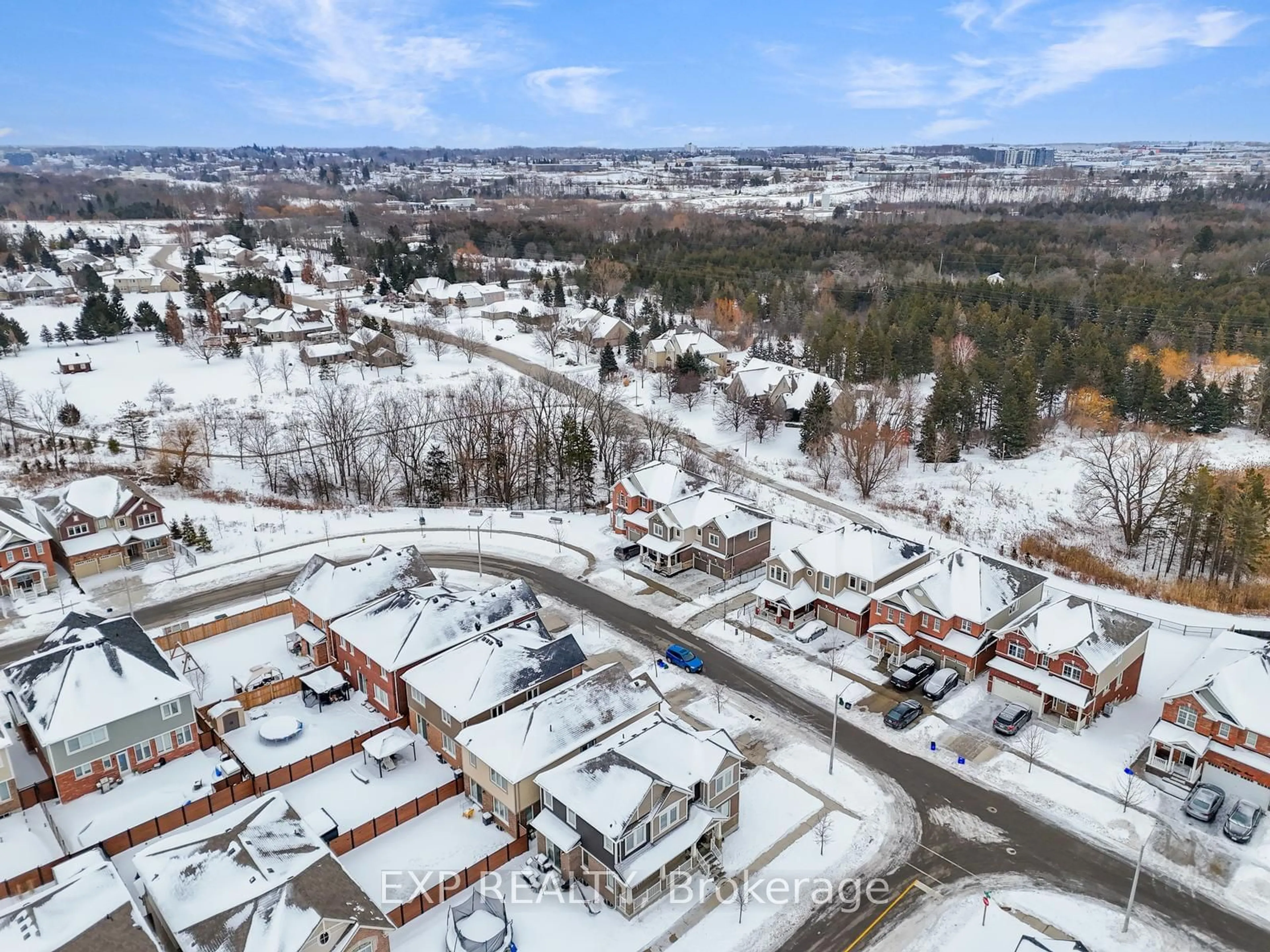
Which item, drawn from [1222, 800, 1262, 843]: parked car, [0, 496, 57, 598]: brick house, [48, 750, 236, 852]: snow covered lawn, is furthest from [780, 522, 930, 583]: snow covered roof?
[0, 496, 57, 598]: brick house

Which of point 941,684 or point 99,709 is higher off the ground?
point 99,709

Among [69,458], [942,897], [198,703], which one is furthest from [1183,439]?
[69,458]

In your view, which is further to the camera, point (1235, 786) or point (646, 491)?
point (646, 491)

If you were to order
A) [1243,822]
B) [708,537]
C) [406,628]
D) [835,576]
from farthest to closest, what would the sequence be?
[708,537], [835,576], [406,628], [1243,822]

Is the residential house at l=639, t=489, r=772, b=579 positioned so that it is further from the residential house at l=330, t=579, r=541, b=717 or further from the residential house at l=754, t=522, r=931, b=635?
the residential house at l=330, t=579, r=541, b=717

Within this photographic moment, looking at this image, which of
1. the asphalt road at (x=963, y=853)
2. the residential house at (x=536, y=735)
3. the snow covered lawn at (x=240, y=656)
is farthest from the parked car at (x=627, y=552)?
the residential house at (x=536, y=735)

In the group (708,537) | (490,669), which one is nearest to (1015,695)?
(708,537)

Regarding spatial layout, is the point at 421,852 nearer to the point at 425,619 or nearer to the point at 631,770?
the point at 631,770
